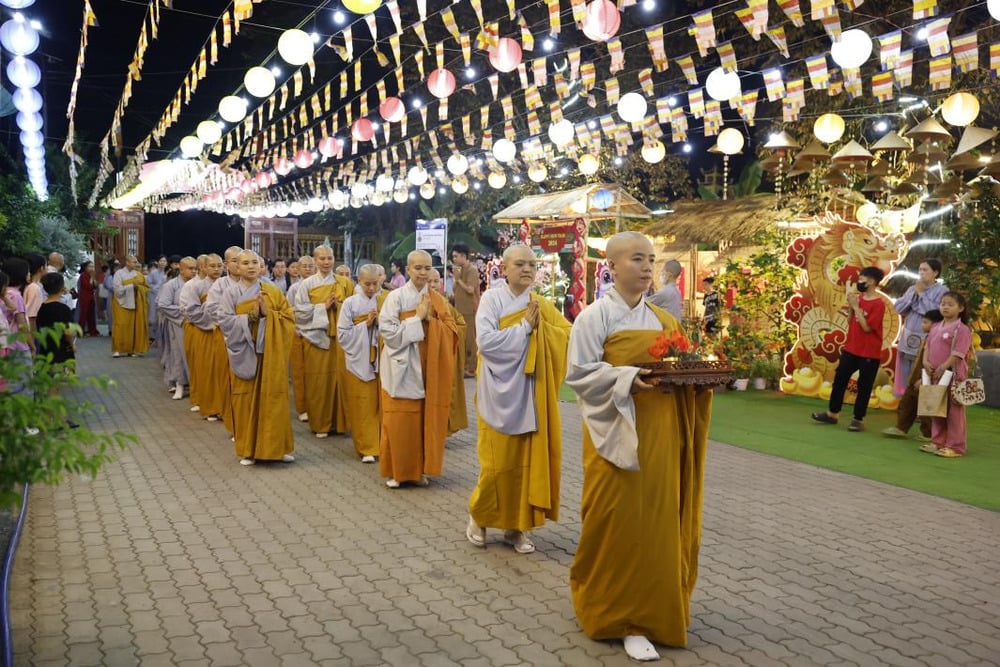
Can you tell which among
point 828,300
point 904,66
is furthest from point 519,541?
point 828,300

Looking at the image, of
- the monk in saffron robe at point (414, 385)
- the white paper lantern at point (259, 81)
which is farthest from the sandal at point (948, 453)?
the white paper lantern at point (259, 81)

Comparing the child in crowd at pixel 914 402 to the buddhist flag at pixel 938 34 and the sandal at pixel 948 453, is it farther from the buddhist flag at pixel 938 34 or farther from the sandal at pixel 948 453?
the buddhist flag at pixel 938 34

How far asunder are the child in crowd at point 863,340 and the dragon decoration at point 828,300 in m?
1.45

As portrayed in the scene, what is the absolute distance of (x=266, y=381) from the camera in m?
7.73

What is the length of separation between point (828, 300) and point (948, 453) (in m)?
3.71

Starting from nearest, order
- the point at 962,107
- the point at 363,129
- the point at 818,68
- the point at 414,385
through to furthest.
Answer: the point at 414,385 < the point at 818,68 < the point at 962,107 < the point at 363,129

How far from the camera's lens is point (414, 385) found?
6.85m

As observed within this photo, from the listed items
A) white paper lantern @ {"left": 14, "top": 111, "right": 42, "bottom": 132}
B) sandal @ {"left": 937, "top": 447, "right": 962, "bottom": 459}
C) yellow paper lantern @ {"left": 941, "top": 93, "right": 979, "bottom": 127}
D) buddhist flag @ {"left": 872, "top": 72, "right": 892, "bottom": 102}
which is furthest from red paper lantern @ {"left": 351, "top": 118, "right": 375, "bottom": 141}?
sandal @ {"left": 937, "top": 447, "right": 962, "bottom": 459}

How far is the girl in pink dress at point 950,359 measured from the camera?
8.43m

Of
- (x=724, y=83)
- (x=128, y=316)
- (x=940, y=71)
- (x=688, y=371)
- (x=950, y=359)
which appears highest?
(x=724, y=83)

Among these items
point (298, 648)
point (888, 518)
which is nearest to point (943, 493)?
point (888, 518)

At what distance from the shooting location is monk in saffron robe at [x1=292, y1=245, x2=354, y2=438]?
9406mm

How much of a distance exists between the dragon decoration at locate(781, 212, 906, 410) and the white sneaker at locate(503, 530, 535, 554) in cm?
729

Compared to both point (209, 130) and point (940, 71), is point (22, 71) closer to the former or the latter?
point (209, 130)
